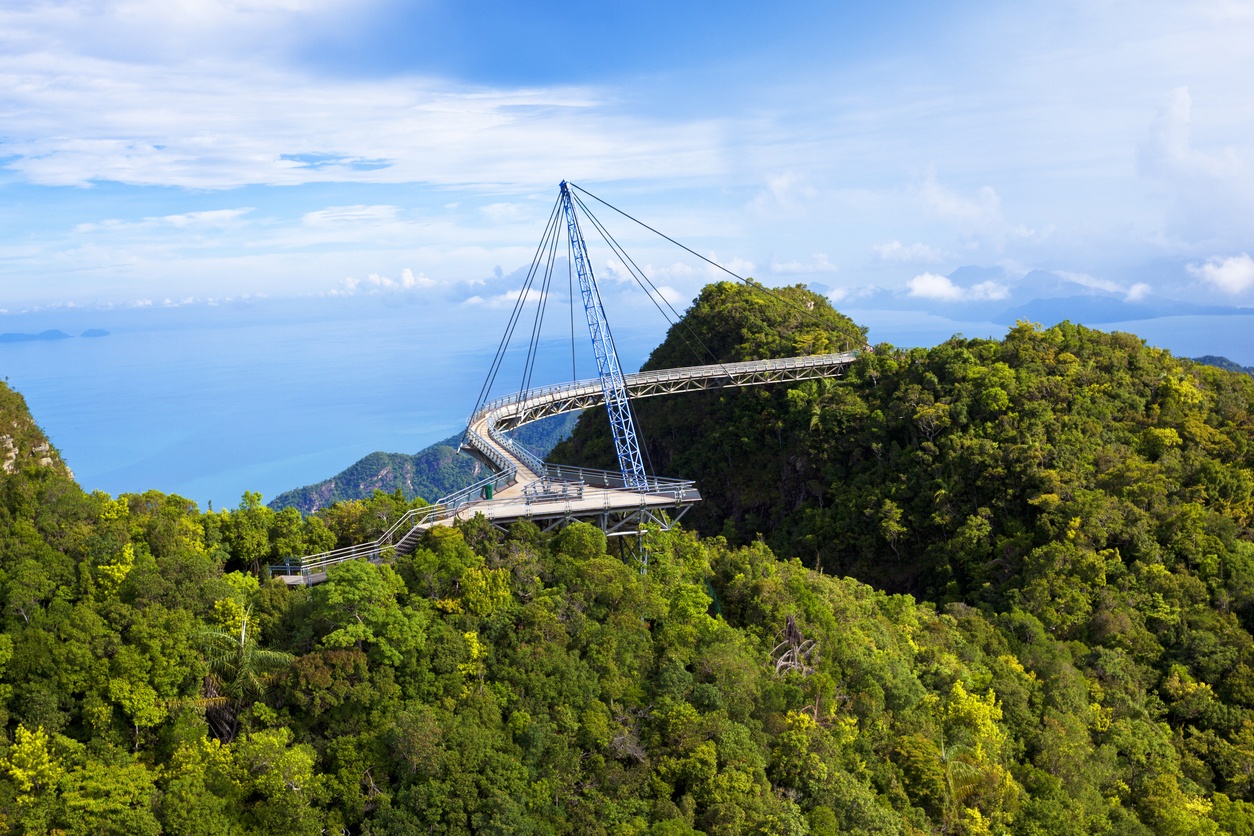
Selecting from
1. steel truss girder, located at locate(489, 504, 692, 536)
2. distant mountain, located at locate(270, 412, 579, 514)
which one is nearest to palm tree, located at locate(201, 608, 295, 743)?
steel truss girder, located at locate(489, 504, 692, 536)

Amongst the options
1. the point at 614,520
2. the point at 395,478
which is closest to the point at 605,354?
the point at 614,520

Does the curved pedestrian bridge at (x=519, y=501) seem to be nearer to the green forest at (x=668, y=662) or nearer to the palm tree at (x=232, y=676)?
the green forest at (x=668, y=662)

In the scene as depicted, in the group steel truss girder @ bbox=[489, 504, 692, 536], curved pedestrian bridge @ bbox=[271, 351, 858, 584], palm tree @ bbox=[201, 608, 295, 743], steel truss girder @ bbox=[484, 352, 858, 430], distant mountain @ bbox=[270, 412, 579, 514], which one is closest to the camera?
palm tree @ bbox=[201, 608, 295, 743]

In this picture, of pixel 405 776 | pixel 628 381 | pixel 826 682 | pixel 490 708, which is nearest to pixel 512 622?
pixel 490 708

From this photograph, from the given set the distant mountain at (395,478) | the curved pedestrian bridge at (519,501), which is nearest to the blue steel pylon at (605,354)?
the curved pedestrian bridge at (519,501)

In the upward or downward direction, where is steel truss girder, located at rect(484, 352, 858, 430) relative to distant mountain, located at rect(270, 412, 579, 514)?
upward

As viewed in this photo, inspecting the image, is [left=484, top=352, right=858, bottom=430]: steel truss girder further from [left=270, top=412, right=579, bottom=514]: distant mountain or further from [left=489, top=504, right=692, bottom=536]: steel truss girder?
[left=270, top=412, right=579, bottom=514]: distant mountain

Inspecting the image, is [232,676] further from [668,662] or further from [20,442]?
[20,442]
